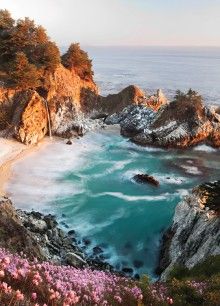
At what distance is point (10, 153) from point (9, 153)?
4.2 inches

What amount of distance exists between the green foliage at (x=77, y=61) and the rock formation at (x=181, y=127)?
56.4ft

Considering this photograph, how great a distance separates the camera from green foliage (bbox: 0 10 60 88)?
55.9m

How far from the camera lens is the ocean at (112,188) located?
3089 cm

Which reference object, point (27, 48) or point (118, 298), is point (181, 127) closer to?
point (27, 48)

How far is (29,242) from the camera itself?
59.2 ft

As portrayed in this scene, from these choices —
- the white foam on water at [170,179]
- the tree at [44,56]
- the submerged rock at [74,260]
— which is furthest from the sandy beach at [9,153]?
the submerged rock at [74,260]

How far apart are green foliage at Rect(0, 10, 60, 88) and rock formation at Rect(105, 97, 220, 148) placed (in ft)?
49.9

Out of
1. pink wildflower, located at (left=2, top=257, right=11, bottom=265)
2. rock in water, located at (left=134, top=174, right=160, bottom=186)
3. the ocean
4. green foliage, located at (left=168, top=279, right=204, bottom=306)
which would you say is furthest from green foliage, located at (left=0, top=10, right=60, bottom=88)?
pink wildflower, located at (left=2, top=257, right=11, bottom=265)

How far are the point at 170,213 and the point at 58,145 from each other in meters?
22.0

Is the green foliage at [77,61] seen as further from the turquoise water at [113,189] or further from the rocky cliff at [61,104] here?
the turquoise water at [113,189]

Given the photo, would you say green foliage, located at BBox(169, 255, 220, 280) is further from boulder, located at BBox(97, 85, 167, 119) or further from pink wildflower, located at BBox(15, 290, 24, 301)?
boulder, located at BBox(97, 85, 167, 119)

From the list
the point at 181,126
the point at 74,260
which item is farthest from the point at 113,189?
the point at 181,126

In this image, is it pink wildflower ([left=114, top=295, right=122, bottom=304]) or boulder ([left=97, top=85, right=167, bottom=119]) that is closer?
pink wildflower ([left=114, top=295, right=122, bottom=304])

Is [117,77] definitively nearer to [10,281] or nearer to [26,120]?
[26,120]
